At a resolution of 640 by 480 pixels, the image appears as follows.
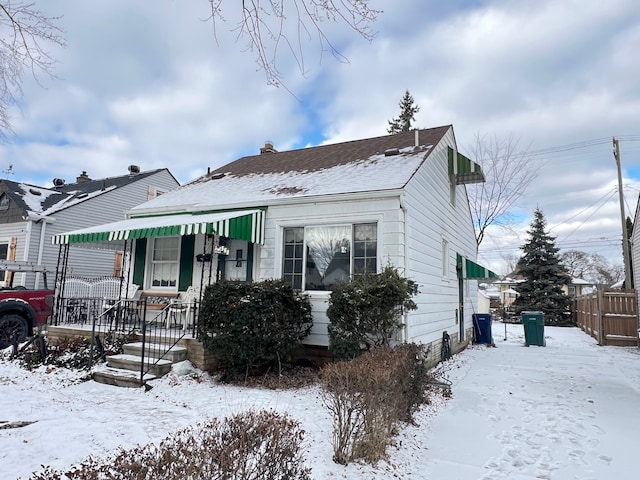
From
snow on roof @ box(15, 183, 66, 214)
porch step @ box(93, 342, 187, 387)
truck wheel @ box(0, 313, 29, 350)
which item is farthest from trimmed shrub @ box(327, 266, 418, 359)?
snow on roof @ box(15, 183, 66, 214)

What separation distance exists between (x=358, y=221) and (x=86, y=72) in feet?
17.7

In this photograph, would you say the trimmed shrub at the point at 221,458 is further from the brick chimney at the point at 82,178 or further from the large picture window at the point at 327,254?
the brick chimney at the point at 82,178

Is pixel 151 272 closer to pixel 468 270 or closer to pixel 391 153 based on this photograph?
pixel 391 153

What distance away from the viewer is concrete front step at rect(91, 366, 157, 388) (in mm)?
7199

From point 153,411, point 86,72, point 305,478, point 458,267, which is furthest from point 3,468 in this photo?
point 458,267

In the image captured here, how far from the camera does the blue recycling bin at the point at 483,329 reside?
15.2 meters

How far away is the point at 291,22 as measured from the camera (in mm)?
3674

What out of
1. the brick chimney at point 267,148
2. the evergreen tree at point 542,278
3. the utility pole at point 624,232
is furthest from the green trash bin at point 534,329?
the evergreen tree at point 542,278

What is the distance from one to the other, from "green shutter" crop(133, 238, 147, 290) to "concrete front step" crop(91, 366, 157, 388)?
3868 millimetres

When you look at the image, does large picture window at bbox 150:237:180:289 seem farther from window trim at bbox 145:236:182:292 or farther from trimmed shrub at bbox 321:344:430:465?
trimmed shrub at bbox 321:344:430:465

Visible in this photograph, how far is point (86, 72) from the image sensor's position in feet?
19.0

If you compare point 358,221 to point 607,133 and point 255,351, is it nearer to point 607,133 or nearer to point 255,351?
point 255,351

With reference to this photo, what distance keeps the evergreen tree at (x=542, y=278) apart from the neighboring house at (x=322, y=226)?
1567cm

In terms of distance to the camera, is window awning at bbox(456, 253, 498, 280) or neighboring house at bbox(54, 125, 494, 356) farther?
window awning at bbox(456, 253, 498, 280)
